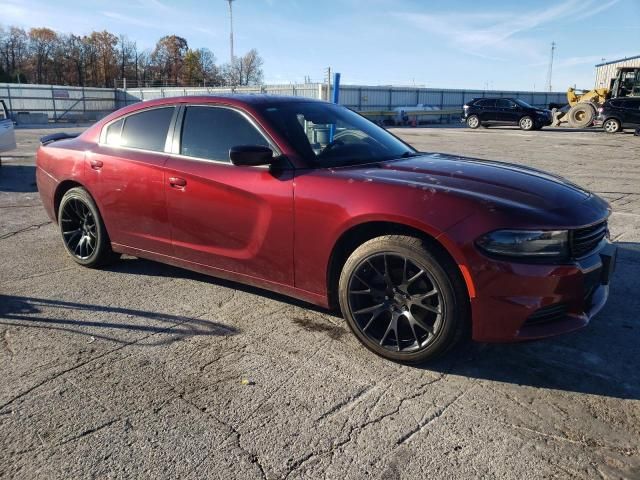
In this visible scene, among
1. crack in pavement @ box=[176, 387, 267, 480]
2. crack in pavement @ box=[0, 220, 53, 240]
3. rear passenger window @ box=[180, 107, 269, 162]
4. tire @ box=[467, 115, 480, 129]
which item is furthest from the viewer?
tire @ box=[467, 115, 480, 129]

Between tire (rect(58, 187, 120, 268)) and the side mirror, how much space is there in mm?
1948

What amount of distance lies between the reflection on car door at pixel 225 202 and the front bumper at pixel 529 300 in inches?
51.1

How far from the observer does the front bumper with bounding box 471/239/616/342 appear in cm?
A: 269

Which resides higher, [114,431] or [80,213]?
[80,213]

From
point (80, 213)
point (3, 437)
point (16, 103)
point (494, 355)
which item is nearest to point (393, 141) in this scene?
point (494, 355)

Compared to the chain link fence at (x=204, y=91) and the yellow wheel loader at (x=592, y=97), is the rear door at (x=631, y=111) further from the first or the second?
the chain link fence at (x=204, y=91)

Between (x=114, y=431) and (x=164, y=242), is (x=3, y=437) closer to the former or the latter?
(x=114, y=431)

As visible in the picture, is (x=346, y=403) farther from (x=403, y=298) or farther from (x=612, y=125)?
(x=612, y=125)

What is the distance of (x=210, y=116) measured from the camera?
13.2ft

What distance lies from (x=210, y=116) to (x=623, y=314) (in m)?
3.44

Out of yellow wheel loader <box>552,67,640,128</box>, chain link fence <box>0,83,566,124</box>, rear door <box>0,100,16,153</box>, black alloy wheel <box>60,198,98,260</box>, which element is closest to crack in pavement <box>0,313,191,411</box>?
black alloy wheel <box>60,198,98,260</box>

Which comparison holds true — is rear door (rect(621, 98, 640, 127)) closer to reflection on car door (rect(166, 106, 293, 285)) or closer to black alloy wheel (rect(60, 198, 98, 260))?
reflection on car door (rect(166, 106, 293, 285))

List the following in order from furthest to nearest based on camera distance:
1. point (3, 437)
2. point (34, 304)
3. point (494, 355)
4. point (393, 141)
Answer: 1. point (393, 141)
2. point (34, 304)
3. point (494, 355)
4. point (3, 437)

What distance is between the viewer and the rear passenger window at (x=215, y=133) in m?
3.77
